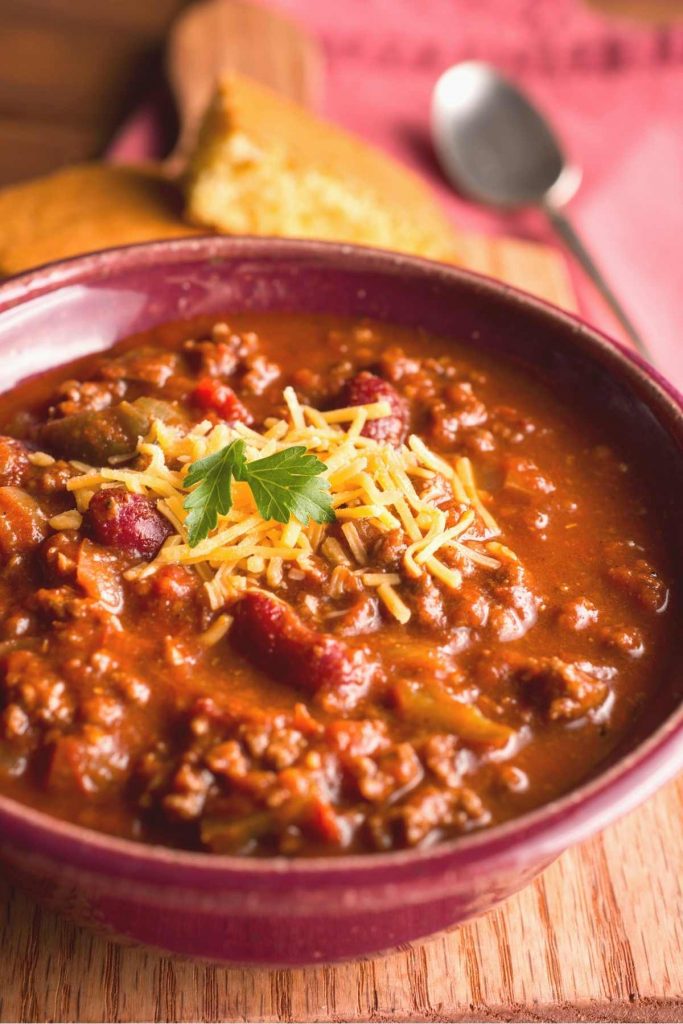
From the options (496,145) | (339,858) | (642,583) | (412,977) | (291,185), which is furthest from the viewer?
(496,145)

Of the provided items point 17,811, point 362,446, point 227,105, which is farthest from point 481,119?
point 17,811

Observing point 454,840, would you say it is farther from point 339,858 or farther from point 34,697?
point 34,697

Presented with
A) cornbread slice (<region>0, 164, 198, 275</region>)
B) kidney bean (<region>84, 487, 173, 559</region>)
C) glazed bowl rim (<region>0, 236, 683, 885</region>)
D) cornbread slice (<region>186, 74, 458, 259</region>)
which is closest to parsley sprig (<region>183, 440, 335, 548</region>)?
kidney bean (<region>84, 487, 173, 559</region>)

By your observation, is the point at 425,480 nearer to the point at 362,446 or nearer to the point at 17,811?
the point at 362,446

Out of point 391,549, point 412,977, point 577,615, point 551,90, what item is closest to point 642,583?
point 577,615

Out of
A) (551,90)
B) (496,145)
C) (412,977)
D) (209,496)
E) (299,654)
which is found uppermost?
(209,496)

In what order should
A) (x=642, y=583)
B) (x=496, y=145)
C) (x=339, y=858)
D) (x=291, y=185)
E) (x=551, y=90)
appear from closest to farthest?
(x=339, y=858), (x=642, y=583), (x=291, y=185), (x=496, y=145), (x=551, y=90)
